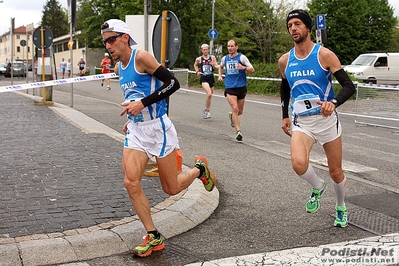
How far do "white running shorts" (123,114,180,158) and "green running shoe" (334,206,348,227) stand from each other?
177cm

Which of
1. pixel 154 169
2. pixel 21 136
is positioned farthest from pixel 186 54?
pixel 154 169

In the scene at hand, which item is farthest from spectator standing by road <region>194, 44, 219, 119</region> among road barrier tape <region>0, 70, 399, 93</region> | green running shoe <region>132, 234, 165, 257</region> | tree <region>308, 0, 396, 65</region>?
tree <region>308, 0, 396, 65</region>

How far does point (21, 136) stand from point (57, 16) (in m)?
107

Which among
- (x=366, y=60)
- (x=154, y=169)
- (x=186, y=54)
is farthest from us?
(x=186, y=54)

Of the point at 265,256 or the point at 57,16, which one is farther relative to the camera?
the point at 57,16

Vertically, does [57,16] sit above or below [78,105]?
above

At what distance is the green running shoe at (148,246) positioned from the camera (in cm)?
429

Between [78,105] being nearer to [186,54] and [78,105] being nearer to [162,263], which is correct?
[162,263]

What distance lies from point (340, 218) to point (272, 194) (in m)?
1.34

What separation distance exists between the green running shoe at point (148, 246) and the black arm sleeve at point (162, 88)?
1086 millimetres

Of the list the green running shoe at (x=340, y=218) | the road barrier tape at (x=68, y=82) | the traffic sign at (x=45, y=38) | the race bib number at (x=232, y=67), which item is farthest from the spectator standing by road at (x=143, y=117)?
the traffic sign at (x=45, y=38)

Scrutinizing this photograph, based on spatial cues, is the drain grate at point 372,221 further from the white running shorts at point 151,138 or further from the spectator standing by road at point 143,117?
the white running shorts at point 151,138

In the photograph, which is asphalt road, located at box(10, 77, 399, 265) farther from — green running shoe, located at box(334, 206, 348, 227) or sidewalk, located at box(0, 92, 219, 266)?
sidewalk, located at box(0, 92, 219, 266)

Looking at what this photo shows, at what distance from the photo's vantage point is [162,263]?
4.19m
